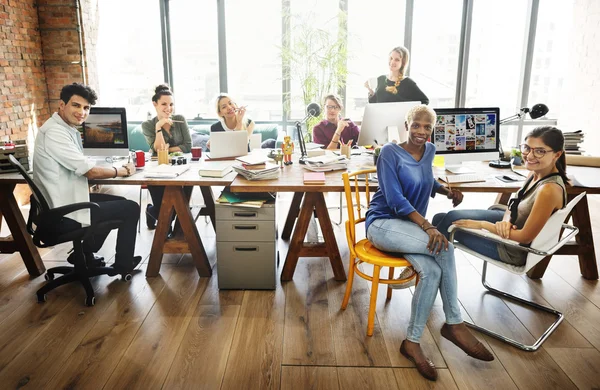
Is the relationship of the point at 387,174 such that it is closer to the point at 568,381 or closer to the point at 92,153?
the point at 568,381

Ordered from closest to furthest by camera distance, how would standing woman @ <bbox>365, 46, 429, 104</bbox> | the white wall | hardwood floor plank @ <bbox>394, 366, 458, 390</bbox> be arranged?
hardwood floor plank @ <bbox>394, 366, 458, 390</bbox> → standing woman @ <bbox>365, 46, 429, 104</bbox> → the white wall

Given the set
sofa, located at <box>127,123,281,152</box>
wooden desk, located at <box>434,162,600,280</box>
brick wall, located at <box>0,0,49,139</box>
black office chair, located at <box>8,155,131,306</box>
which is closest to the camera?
black office chair, located at <box>8,155,131,306</box>

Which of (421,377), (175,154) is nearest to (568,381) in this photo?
(421,377)

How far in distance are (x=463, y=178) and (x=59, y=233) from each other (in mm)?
2488

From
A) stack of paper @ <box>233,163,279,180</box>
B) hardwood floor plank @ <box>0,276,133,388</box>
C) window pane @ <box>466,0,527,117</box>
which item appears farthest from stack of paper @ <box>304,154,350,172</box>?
window pane @ <box>466,0,527,117</box>

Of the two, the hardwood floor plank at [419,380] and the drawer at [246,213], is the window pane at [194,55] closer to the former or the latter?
the drawer at [246,213]

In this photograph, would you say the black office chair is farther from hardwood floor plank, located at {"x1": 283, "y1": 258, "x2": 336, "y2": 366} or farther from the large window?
the large window

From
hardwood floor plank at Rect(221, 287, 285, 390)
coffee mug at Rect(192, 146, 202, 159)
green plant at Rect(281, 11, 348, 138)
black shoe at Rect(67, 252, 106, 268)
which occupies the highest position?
green plant at Rect(281, 11, 348, 138)

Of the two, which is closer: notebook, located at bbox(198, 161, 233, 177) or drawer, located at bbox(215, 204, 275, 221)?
drawer, located at bbox(215, 204, 275, 221)

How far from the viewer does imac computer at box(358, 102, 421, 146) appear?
356 centimetres

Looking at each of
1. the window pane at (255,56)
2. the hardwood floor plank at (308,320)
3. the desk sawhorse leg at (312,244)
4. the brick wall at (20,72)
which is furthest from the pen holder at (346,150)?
the brick wall at (20,72)

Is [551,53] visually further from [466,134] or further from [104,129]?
[104,129]

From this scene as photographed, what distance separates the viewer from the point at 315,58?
609 centimetres

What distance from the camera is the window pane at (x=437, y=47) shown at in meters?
6.50
